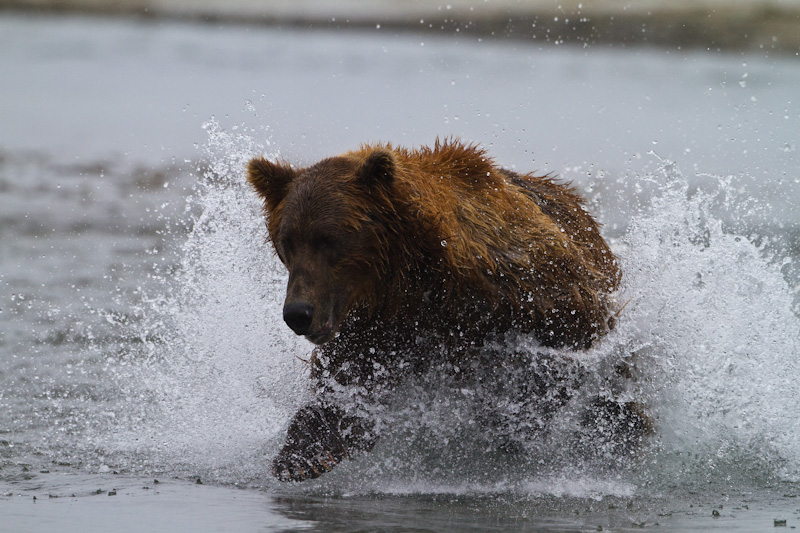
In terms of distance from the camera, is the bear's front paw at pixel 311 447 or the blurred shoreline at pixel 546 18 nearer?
the bear's front paw at pixel 311 447

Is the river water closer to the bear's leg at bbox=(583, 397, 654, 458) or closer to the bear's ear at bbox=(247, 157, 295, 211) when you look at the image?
the bear's leg at bbox=(583, 397, 654, 458)

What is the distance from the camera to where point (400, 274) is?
5.00 m

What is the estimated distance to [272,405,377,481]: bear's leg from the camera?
514 centimetres

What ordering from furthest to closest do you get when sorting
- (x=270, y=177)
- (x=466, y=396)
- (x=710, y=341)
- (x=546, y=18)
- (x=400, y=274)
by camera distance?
1. (x=546, y=18)
2. (x=710, y=341)
3. (x=466, y=396)
4. (x=270, y=177)
5. (x=400, y=274)

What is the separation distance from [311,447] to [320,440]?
81mm

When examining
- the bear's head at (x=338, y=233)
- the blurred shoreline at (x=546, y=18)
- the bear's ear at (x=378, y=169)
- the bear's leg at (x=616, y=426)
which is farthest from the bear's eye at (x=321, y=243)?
the blurred shoreline at (x=546, y=18)

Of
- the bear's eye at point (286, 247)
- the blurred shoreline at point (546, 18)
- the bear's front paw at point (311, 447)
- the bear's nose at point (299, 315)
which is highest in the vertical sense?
the blurred shoreline at point (546, 18)

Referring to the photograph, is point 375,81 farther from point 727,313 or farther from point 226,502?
point 226,502

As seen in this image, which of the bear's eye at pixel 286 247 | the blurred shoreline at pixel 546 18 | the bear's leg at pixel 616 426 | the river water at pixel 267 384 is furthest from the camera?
the blurred shoreline at pixel 546 18

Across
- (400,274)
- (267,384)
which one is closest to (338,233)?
(400,274)

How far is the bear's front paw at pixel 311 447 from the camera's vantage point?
5.12 meters

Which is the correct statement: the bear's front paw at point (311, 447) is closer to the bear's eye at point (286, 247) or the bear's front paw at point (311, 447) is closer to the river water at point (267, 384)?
the river water at point (267, 384)

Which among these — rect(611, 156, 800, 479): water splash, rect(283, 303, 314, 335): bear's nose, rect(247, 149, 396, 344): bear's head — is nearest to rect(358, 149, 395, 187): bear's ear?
rect(247, 149, 396, 344): bear's head

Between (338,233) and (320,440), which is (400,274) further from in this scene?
(320,440)
